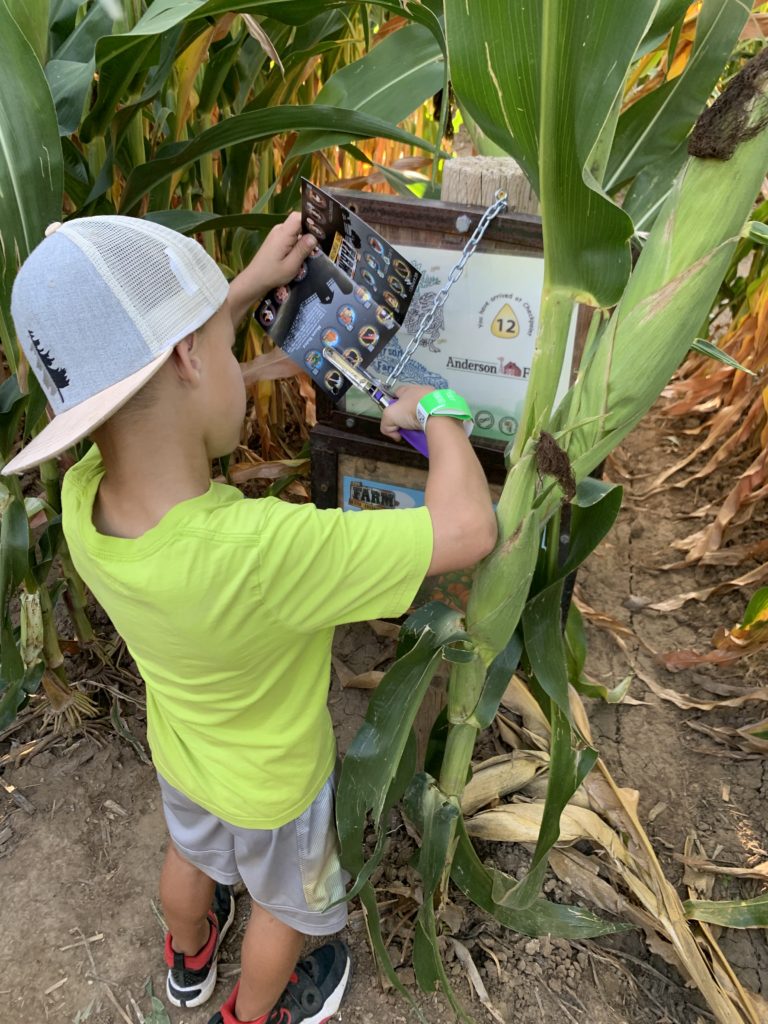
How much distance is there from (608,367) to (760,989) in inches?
44.7

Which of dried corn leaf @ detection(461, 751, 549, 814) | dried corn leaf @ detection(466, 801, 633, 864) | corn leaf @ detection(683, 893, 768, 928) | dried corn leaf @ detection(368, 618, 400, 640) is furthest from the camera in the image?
dried corn leaf @ detection(368, 618, 400, 640)

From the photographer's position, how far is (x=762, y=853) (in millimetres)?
1426

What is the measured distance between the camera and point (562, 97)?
0.61 m

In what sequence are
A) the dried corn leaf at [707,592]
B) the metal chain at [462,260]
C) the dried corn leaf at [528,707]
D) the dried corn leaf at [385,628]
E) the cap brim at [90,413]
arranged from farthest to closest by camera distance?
the dried corn leaf at [707,592]
the dried corn leaf at [385,628]
the dried corn leaf at [528,707]
the metal chain at [462,260]
the cap brim at [90,413]

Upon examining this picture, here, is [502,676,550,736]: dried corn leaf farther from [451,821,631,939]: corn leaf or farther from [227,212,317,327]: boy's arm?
[227,212,317,327]: boy's arm

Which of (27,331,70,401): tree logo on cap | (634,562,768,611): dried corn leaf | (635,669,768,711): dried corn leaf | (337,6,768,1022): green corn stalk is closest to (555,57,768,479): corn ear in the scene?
(337,6,768,1022): green corn stalk

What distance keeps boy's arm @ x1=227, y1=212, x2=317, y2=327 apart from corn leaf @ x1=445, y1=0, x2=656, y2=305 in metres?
0.33

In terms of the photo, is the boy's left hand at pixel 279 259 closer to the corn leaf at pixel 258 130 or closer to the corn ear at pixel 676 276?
the corn leaf at pixel 258 130

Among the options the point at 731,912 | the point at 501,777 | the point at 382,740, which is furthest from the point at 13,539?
the point at 731,912

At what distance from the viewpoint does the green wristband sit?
843mm

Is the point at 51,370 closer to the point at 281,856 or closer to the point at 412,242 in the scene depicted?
the point at 412,242

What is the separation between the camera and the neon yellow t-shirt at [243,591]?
0.77m

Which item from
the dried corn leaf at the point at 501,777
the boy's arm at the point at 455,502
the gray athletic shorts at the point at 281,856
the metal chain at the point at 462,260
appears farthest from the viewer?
the dried corn leaf at the point at 501,777

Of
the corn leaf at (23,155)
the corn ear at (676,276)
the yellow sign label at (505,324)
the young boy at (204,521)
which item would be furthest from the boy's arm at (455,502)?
the corn leaf at (23,155)
